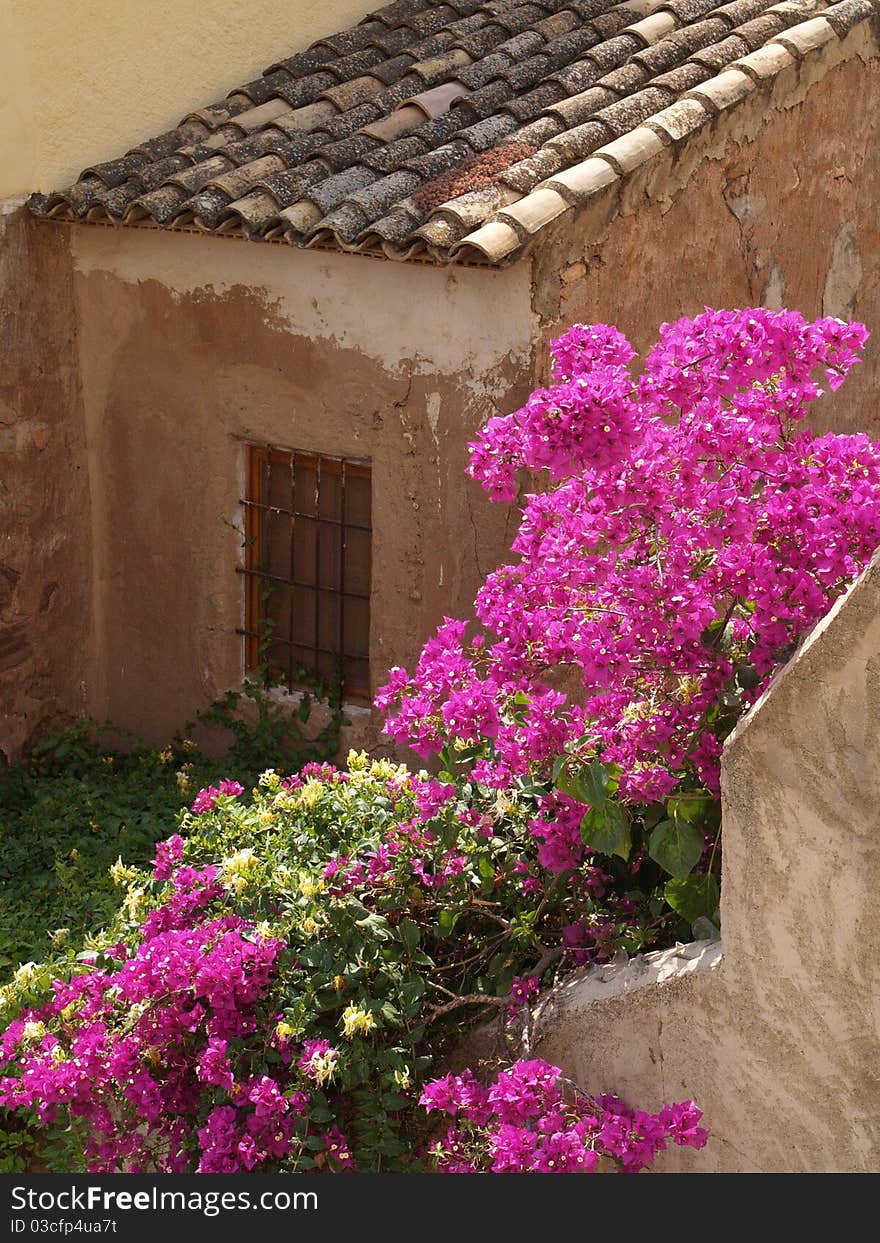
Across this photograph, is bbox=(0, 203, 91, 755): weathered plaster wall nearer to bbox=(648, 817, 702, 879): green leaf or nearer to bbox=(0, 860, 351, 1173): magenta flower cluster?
bbox=(0, 860, 351, 1173): magenta flower cluster

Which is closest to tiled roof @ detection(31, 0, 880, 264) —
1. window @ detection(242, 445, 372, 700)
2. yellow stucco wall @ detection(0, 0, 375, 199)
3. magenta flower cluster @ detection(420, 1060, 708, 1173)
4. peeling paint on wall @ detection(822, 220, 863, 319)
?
yellow stucco wall @ detection(0, 0, 375, 199)

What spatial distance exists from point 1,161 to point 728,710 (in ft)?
14.1

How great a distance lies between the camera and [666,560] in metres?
3.55

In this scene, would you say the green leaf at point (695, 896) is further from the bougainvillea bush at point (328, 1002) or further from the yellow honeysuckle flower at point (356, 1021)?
the yellow honeysuckle flower at point (356, 1021)

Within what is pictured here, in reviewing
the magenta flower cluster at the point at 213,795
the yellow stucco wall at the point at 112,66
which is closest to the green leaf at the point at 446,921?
the magenta flower cluster at the point at 213,795

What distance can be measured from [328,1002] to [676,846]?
96 cm

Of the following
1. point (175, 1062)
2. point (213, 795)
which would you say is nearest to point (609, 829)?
point (175, 1062)

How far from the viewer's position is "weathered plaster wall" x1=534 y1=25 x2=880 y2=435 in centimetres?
594

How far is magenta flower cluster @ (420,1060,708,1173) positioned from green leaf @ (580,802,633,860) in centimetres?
51

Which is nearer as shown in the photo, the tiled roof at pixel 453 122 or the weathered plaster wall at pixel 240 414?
the tiled roof at pixel 453 122

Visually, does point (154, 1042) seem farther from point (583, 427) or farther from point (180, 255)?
point (180, 255)

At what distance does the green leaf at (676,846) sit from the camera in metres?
3.57

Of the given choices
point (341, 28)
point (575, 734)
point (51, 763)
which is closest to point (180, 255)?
point (341, 28)

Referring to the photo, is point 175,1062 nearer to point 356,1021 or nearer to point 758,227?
point 356,1021
